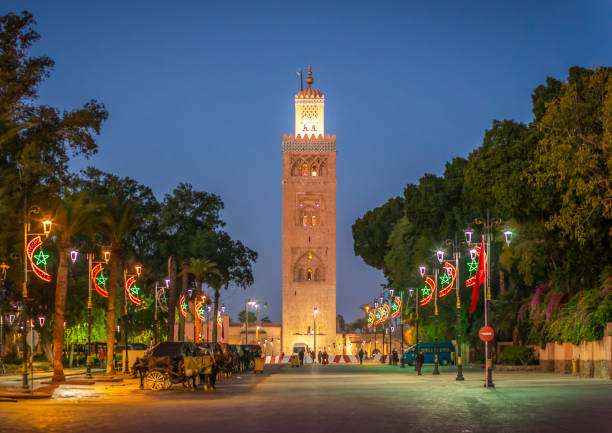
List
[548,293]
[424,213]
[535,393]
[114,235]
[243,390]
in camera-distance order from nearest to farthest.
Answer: [535,393]
[243,390]
[114,235]
[548,293]
[424,213]

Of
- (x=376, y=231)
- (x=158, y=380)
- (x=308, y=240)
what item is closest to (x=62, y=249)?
(x=158, y=380)

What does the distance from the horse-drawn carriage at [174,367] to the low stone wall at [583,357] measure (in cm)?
1903

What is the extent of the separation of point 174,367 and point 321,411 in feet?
37.3

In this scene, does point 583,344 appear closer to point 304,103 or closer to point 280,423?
point 280,423

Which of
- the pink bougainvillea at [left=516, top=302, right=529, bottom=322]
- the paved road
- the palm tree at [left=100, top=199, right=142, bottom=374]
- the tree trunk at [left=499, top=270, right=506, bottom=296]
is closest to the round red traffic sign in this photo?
the paved road

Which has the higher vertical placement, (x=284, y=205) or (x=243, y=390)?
(x=284, y=205)

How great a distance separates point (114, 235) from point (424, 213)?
107 ft

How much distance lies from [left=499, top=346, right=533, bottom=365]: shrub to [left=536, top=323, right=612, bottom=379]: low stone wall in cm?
133

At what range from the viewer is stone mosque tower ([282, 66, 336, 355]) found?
332ft

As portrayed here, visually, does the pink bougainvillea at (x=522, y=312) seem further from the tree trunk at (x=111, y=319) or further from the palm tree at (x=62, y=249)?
the palm tree at (x=62, y=249)

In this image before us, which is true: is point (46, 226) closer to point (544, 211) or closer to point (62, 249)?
point (62, 249)

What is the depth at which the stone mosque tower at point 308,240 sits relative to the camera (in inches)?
3989

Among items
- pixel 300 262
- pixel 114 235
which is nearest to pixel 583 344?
pixel 114 235

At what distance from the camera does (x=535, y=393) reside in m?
25.6
